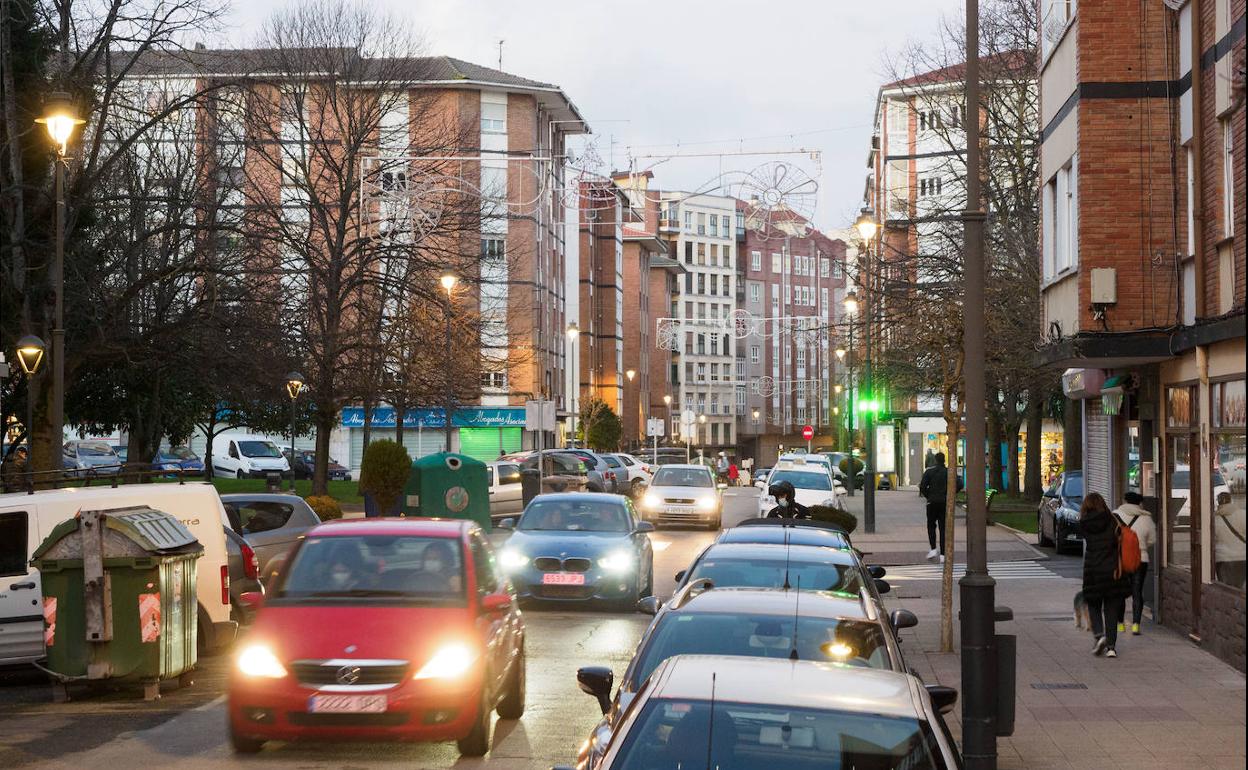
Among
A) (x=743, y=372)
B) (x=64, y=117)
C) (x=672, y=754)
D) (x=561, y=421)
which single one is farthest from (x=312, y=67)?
(x=743, y=372)

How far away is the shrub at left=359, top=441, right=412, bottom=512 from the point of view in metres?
39.0

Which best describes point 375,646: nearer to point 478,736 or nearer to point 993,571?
point 478,736

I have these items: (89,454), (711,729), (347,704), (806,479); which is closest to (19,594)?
(347,704)

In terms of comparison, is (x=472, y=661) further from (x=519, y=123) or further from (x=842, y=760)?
(x=519, y=123)

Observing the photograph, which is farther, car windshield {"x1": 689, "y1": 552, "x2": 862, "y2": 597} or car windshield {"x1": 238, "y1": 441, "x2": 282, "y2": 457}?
car windshield {"x1": 238, "y1": 441, "x2": 282, "y2": 457}

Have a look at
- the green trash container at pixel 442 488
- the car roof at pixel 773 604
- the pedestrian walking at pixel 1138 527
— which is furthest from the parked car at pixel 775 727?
the green trash container at pixel 442 488

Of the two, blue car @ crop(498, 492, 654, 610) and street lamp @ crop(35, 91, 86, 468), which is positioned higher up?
street lamp @ crop(35, 91, 86, 468)

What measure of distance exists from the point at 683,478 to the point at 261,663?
30.8 m

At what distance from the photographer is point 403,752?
11078mm

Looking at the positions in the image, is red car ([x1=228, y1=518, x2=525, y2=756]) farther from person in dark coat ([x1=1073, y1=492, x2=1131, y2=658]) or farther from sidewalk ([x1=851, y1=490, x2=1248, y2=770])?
person in dark coat ([x1=1073, y1=492, x2=1131, y2=658])

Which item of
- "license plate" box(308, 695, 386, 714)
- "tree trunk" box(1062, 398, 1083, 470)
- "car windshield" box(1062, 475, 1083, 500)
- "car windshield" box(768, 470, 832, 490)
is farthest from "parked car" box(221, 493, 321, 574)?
"tree trunk" box(1062, 398, 1083, 470)

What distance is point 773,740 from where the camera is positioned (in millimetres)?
5441

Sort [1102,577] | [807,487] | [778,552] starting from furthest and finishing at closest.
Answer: [807,487] < [1102,577] < [778,552]

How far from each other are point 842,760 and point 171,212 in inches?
1207
